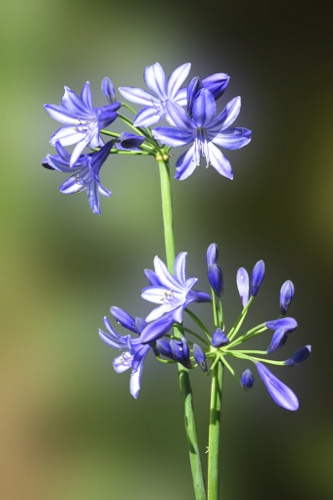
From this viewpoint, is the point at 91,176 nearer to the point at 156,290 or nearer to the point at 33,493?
the point at 156,290

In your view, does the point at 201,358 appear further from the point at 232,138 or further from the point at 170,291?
the point at 232,138

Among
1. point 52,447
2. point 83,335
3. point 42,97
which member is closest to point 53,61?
point 42,97

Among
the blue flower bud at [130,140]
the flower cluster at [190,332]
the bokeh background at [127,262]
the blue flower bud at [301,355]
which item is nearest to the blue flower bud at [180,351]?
the flower cluster at [190,332]

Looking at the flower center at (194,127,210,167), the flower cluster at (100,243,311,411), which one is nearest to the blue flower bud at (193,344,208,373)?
the flower cluster at (100,243,311,411)

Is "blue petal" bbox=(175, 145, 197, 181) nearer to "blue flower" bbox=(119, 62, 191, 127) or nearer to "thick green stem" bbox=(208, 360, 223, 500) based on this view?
"blue flower" bbox=(119, 62, 191, 127)

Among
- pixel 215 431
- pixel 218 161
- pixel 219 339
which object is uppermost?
pixel 218 161

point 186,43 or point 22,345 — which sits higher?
point 186,43

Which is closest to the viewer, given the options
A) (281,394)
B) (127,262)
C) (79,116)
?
(281,394)

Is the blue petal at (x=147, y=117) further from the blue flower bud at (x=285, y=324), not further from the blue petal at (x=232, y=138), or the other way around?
the blue flower bud at (x=285, y=324)

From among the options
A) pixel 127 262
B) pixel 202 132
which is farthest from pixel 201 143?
pixel 127 262
